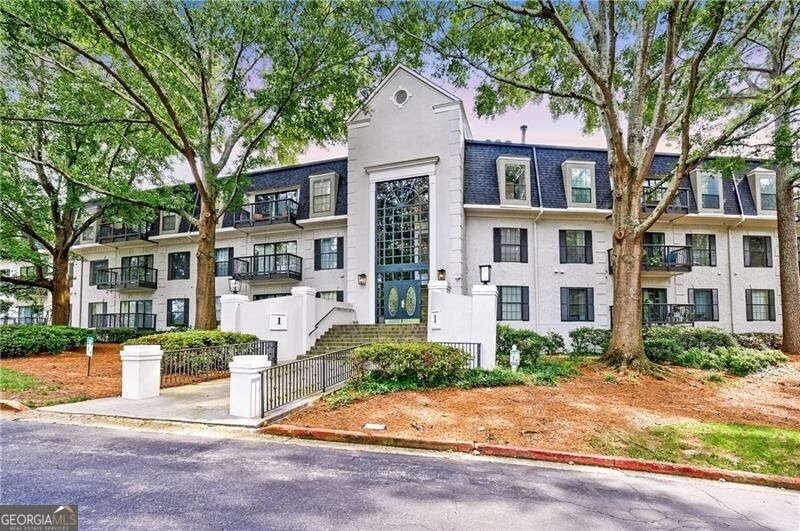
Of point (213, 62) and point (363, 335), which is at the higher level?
point (213, 62)

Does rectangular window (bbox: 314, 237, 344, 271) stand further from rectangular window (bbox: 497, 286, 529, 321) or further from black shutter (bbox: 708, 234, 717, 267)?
black shutter (bbox: 708, 234, 717, 267)

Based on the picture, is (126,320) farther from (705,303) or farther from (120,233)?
(705,303)

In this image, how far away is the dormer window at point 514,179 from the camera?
1825 cm

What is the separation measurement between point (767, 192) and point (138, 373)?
82.9 feet

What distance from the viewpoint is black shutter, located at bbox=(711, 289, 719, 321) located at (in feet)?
61.2

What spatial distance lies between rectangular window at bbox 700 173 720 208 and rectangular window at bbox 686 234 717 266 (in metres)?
1.47

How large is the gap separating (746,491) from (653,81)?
12922mm

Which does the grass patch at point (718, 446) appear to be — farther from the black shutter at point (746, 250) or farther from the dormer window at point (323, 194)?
the dormer window at point (323, 194)

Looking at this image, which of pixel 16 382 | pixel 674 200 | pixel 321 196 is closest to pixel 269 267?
pixel 321 196

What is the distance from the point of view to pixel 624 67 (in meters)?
14.6

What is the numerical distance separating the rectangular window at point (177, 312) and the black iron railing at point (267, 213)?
18.0 ft

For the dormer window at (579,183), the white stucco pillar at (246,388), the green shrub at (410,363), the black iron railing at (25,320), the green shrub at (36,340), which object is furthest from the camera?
the black iron railing at (25,320)

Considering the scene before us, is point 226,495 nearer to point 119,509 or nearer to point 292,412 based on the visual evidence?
point 119,509

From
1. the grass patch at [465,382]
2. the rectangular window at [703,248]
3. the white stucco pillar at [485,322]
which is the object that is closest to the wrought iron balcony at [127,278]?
the grass patch at [465,382]
